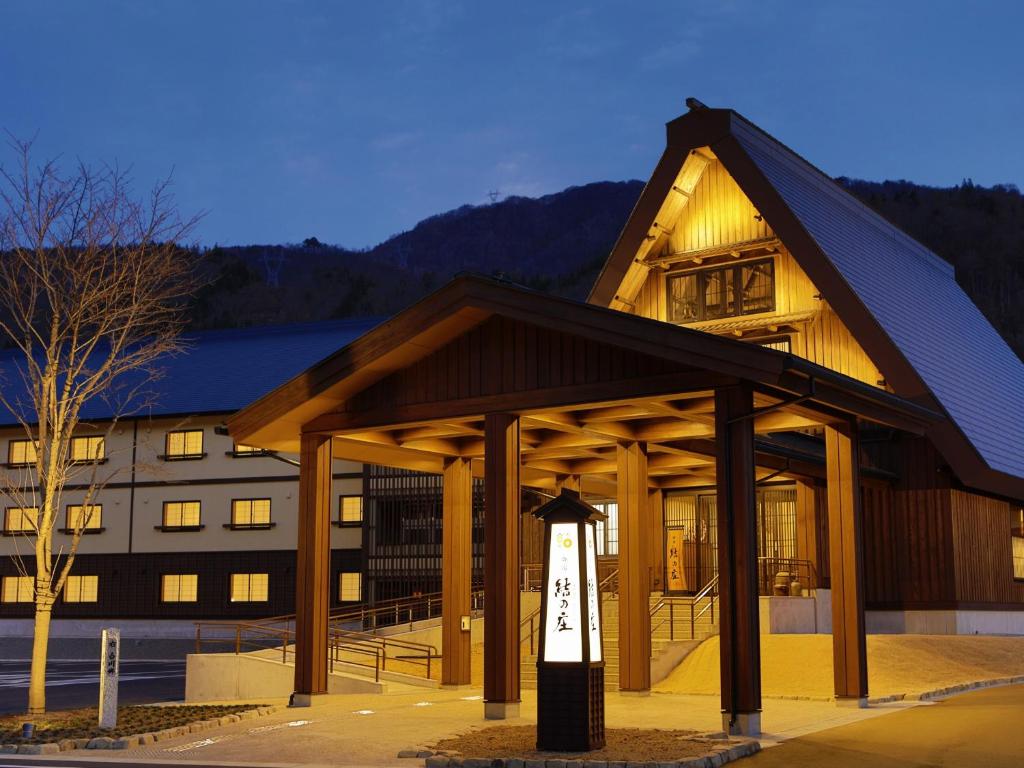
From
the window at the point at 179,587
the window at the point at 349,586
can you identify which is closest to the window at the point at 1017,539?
the window at the point at 349,586

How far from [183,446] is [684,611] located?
2629 cm

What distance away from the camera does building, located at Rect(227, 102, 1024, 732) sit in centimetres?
1672

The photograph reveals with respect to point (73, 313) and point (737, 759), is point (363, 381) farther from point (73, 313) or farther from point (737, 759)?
point (737, 759)

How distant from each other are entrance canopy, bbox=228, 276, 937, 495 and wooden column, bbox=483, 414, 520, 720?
585 mm

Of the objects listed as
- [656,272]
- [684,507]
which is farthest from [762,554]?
[656,272]

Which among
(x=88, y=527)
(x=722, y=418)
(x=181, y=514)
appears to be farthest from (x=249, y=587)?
(x=722, y=418)

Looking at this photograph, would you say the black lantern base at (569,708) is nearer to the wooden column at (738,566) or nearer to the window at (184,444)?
the wooden column at (738,566)

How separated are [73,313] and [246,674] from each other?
9.73 meters

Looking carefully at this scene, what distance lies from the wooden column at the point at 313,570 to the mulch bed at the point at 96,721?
1084 mm

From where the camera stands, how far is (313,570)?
20.4 metres

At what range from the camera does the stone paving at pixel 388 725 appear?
14.4 meters

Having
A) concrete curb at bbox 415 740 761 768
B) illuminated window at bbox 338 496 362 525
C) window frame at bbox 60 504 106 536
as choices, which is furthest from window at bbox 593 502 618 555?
window frame at bbox 60 504 106 536

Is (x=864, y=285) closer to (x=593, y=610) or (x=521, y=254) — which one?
(x=593, y=610)

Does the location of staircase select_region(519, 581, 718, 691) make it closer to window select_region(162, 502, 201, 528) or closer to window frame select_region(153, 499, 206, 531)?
window frame select_region(153, 499, 206, 531)
